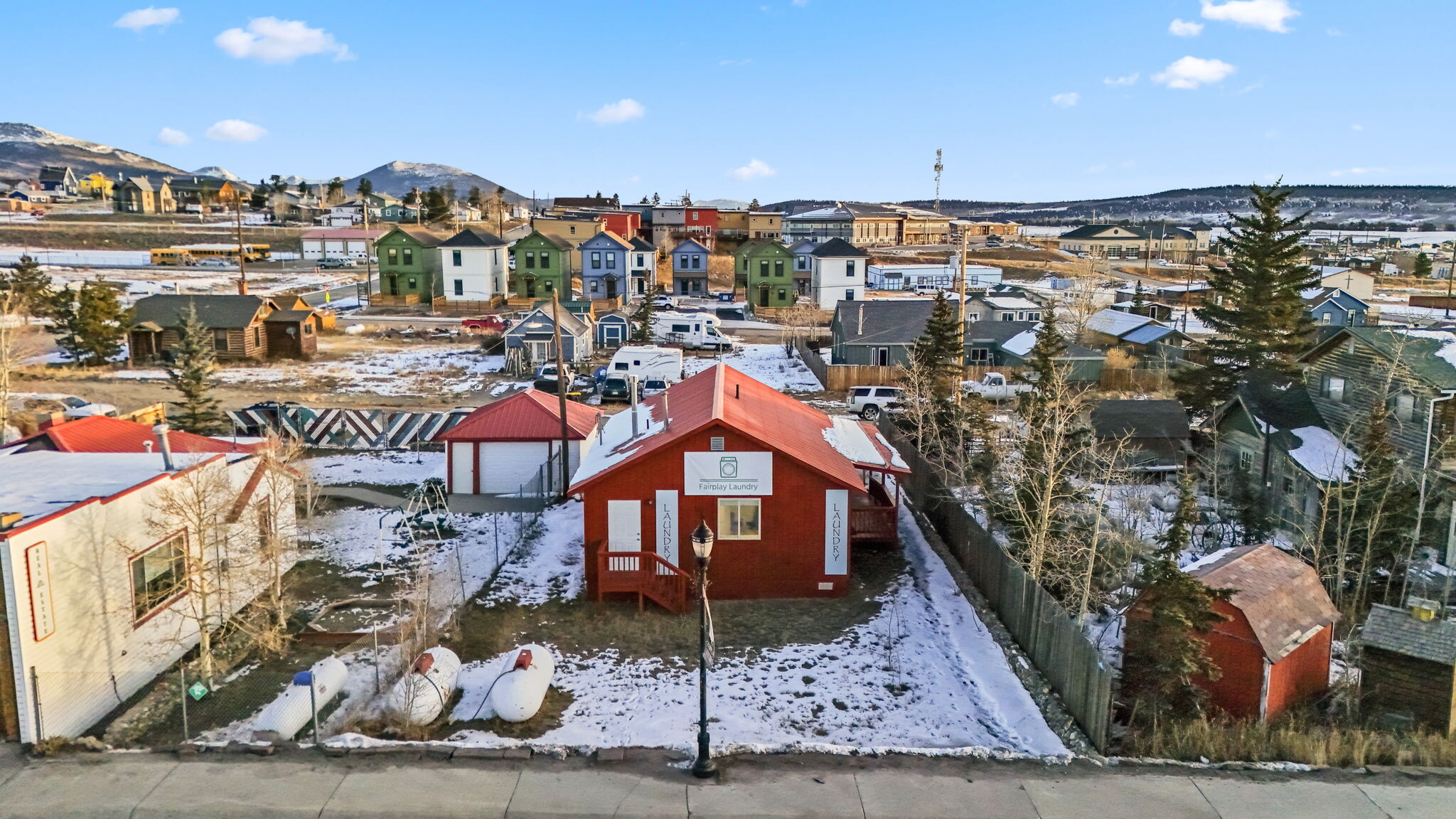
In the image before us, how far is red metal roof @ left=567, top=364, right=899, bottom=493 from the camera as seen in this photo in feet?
64.4

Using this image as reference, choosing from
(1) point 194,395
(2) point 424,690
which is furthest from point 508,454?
(2) point 424,690

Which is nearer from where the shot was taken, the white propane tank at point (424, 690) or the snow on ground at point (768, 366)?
the white propane tank at point (424, 690)

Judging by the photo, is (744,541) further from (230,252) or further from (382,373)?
(230,252)

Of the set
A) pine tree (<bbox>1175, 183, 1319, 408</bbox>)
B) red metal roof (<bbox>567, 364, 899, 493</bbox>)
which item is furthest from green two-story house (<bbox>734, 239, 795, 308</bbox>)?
red metal roof (<bbox>567, 364, 899, 493</bbox>)

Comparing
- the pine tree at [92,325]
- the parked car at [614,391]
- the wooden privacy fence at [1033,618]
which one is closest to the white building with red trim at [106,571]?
the wooden privacy fence at [1033,618]

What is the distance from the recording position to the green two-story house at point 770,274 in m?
77.4

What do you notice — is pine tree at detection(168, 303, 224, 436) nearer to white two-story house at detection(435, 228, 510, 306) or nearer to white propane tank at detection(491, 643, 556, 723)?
white propane tank at detection(491, 643, 556, 723)

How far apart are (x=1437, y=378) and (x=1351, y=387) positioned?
2.39 meters

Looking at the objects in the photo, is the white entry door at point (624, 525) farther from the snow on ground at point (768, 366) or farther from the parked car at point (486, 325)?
the parked car at point (486, 325)

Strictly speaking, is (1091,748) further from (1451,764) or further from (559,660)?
(559,660)

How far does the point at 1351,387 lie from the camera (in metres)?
25.5

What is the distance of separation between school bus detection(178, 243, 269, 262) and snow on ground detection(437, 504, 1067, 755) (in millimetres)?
103484

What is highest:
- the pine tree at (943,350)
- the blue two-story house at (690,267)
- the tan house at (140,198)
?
the tan house at (140,198)

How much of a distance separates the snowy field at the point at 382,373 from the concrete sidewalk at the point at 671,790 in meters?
32.1
